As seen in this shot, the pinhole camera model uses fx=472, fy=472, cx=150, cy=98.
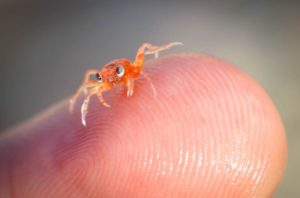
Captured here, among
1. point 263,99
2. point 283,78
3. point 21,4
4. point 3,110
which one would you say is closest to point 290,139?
point 283,78

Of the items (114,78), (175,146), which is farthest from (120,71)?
(175,146)

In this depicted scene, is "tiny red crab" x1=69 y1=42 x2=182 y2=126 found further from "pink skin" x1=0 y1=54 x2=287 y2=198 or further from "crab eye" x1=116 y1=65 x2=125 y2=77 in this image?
"pink skin" x1=0 y1=54 x2=287 y2=198

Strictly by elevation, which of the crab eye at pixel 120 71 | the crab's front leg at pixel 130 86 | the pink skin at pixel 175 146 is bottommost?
the pink skin at pixel 175 146

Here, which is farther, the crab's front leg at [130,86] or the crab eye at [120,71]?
the crab eye at [120,71]

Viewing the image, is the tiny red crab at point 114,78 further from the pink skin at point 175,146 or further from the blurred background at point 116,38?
the blurred background at point 116,38

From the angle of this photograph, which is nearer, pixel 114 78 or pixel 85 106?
pixel 85 106

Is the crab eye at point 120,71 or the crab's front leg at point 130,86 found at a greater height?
the crab eye at point 120,71

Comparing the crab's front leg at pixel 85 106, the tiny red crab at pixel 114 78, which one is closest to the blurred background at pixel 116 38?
the tiny red crab at pixel 114 78

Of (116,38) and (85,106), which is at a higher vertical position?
(116,38)

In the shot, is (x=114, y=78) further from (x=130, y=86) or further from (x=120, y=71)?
(x=130, y=86)
